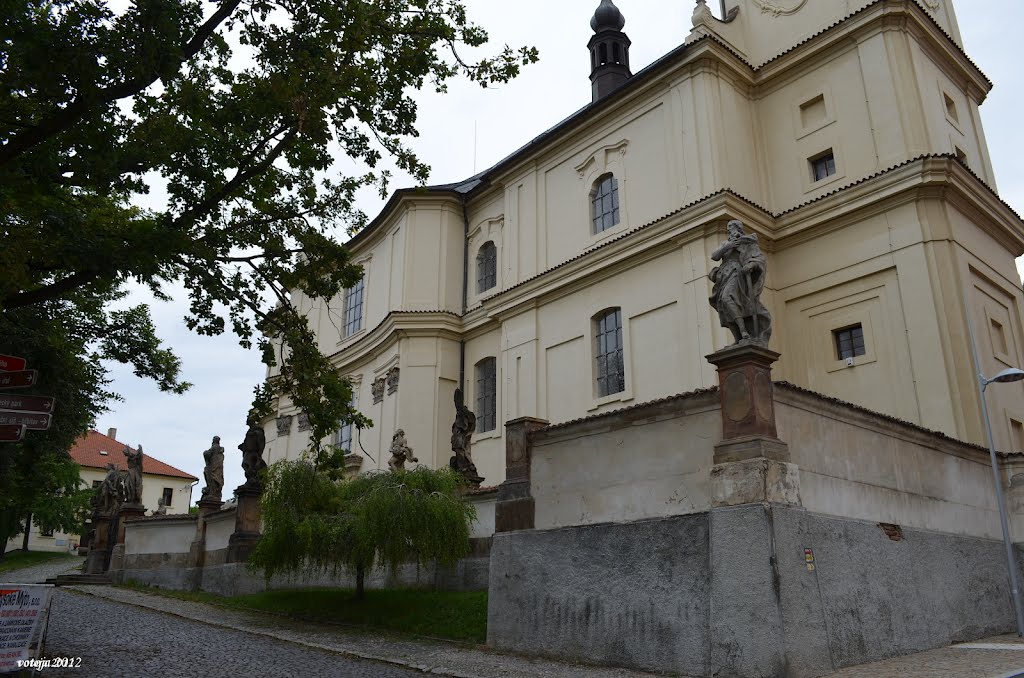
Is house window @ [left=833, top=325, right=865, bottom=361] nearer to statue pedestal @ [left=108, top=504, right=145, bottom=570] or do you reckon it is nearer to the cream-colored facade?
the cream-colored facade

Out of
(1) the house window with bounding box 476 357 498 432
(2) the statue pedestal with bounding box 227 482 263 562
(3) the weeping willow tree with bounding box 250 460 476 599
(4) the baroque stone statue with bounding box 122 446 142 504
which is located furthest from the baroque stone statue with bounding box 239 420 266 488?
(4) the baroque stone statue with bounding box 122 446 142 504

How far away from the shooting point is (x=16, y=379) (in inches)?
285

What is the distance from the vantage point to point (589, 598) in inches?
400

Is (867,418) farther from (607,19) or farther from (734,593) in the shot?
(607,19)

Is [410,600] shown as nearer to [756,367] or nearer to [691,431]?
[691,431]

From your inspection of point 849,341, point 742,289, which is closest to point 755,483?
point 742,289

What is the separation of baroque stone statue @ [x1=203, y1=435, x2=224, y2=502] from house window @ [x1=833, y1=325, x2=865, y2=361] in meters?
16.9

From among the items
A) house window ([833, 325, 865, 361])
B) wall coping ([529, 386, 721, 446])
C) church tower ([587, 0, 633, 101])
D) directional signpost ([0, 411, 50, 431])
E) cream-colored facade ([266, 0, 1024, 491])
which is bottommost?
directional signpost ([0, 411, 50, 431])

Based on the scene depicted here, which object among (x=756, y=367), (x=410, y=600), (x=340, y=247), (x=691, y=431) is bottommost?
(x=410, y=600)

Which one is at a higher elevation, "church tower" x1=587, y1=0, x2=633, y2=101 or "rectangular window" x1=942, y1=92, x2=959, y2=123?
"church tower" x1=587, y1=0, x2=633, y2=101

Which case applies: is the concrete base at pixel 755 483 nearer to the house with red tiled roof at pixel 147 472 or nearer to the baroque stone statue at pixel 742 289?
the baroque stone statue at pixel 742 289

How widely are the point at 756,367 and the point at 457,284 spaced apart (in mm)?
19239

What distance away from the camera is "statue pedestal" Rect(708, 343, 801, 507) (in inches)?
352

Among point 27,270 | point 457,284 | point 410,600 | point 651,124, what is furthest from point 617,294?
point 27,270
